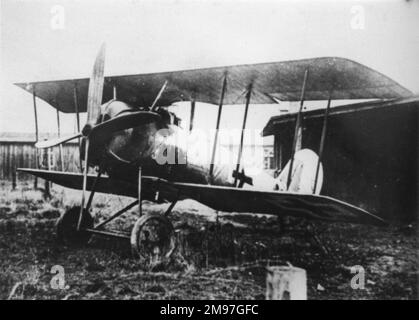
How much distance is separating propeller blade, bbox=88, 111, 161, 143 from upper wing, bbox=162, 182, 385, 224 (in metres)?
1.05

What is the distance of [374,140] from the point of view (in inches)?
263

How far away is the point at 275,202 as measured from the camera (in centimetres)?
455

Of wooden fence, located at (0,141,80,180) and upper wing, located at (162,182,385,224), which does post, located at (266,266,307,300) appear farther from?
wooden fence, located at (0,141,80,180)

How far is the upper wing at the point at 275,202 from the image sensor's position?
404 cm

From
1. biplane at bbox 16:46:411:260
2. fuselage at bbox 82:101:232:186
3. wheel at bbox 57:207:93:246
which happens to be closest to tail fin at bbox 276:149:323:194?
biplane at bbox 16:46:411:260

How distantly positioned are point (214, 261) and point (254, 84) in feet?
7.88

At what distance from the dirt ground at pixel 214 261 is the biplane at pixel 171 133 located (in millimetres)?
357

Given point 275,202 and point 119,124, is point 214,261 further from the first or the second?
point 119,124

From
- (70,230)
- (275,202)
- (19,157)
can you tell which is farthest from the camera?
(19,157)

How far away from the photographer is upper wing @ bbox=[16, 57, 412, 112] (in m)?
4.07

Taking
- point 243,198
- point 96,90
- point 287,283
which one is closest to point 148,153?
point 96,90

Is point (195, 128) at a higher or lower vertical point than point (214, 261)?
higher

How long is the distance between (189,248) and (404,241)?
3.53 meters
